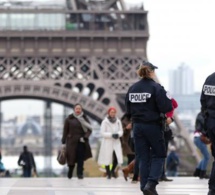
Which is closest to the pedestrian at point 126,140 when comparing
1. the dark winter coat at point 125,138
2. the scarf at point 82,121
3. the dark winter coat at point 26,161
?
the dark winter coat at point 125,138

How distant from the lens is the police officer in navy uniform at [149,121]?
1422 cm

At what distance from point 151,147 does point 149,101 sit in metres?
0.64

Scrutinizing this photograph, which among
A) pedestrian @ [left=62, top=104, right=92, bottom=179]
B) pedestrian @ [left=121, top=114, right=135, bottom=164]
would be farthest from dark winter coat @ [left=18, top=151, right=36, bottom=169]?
pedestrian @ [left=62, top=104, right=92, bottom=179]

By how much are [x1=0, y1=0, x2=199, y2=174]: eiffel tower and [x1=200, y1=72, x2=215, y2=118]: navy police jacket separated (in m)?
34.4

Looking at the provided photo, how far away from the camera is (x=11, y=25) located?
162 ft

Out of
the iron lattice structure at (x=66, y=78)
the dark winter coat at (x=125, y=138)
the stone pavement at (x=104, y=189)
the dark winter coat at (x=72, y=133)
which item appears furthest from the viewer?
the iron lattice structure at (x=66, y=78)

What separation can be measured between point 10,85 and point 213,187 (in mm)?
35427

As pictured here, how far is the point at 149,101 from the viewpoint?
14297mm

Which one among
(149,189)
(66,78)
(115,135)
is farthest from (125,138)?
(66,78)

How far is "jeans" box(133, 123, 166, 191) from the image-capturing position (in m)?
14.2

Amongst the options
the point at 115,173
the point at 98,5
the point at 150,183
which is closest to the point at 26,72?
the point at 98,5

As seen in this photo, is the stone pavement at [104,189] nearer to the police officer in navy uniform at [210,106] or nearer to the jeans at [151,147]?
the jeans at [151,147]

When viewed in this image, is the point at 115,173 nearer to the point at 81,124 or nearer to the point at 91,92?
the point at 81,124

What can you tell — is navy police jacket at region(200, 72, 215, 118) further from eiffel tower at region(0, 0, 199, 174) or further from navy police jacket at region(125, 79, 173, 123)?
eiffel tower at region(0, 0, 199, 174)
